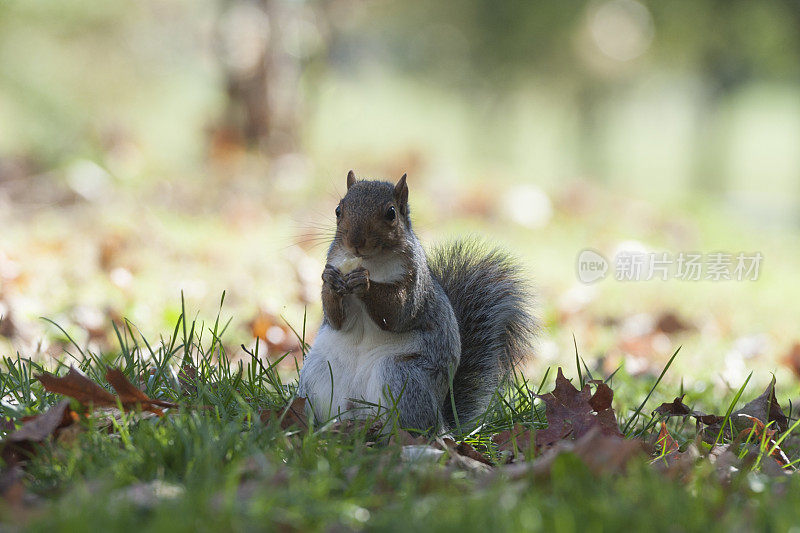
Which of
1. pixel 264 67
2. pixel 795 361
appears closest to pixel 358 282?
pixel 795 361

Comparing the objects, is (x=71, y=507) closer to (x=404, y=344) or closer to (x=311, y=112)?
(x=404, y=344)

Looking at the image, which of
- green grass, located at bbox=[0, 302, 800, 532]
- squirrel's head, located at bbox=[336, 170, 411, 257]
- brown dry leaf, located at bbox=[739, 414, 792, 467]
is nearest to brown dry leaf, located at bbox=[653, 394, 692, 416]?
brown dry leaf, located at bbox=[739, 414, 792, 467]

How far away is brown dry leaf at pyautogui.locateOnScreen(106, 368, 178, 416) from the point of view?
1.86 metres

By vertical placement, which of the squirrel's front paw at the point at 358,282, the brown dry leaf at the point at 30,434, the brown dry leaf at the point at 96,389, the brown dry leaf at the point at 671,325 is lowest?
the brown dry leaf at the point at 671,325

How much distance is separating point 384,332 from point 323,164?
6429mm

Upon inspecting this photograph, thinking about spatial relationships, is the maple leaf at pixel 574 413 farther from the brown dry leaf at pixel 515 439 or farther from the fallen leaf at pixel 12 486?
the fallen leaf at pixel 12 486

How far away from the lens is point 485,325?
233 centimetres

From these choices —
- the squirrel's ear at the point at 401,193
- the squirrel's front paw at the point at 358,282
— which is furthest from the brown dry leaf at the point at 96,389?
the squirrel's ear at the point at 401,193

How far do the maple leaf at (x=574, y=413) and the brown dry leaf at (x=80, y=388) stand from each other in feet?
3.28

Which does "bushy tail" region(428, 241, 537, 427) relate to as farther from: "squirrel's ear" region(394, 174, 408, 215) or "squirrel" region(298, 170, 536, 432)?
"squirrel's ear" region(394, 174, 408, 215)

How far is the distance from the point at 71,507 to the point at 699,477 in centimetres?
111

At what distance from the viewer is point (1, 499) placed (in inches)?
54.2

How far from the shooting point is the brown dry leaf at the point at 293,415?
77.2 inches

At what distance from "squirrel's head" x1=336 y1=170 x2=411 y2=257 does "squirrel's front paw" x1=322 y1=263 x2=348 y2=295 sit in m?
0.09
